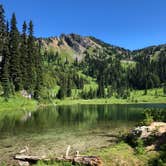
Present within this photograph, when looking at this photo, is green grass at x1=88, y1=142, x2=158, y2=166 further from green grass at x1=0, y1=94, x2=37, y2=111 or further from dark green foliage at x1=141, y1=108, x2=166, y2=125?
green grass at x1=0, y1=94, x2=37, y2=111

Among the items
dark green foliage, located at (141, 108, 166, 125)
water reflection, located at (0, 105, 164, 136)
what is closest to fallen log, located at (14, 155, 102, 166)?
dark green foliage, located at (141, 108, 166, 125)

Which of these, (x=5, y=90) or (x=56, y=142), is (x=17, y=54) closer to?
(x=5, y=90)

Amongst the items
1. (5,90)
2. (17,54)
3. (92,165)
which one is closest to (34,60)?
(17,54)

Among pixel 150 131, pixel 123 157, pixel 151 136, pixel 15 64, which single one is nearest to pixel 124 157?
pixel 123 157

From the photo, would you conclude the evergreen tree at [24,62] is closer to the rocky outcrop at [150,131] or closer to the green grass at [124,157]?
the rocky outcrop at [150,131]

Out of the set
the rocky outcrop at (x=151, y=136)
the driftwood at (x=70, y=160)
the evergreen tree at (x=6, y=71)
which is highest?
the evergreen tree at (x=6, y=71)

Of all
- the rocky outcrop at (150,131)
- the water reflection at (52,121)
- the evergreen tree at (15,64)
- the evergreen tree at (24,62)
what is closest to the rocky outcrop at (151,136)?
the rocky outcrop at (150,131)

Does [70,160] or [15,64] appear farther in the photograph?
[15,64]

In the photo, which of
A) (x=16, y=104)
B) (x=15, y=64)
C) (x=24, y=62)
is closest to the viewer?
(x=16, y=104)

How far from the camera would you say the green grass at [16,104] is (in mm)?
80963

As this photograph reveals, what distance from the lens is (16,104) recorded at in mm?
87250

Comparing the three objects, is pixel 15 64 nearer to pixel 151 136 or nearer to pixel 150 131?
pixel 150 131

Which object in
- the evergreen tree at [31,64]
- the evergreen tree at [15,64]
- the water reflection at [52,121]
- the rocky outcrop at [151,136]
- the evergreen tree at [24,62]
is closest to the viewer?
the rocky outcrop at [151,136]

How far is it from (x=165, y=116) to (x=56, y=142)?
1370 cm
